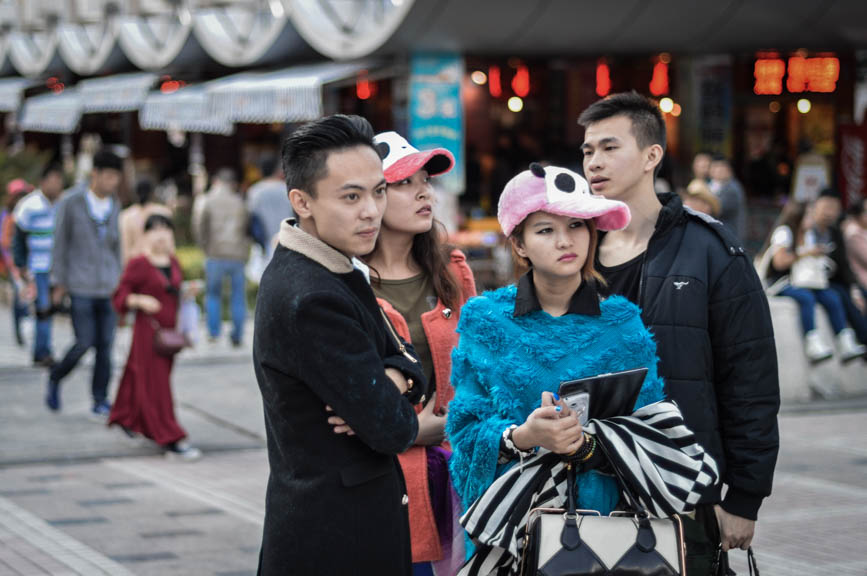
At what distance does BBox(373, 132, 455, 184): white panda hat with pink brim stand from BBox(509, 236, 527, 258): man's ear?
1.55ft

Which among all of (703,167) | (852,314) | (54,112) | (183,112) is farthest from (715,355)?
(54,112)

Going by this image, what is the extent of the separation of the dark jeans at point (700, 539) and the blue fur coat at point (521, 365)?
1.24ft

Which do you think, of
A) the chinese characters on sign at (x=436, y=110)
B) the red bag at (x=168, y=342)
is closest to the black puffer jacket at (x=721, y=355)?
the red bag at (x=168, y=342)

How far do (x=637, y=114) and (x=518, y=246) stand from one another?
671mm

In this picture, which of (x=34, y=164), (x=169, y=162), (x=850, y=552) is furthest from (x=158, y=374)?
(x=169, y=162)

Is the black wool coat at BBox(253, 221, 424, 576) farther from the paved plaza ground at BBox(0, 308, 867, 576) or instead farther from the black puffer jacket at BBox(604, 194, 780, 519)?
the paved plaza ground at BBox(0, 308, 867, 576)

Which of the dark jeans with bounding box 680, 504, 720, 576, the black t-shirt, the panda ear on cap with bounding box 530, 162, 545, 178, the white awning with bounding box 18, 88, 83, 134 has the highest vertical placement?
the white awning with bounding box 18, 88, 83, 134

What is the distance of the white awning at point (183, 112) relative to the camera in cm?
1873

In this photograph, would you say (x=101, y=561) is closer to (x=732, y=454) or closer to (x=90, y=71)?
(x=732, y=454)

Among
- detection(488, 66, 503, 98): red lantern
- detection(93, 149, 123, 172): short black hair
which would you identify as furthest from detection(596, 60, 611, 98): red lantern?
detection(93, 149, 123, 172): short black hair

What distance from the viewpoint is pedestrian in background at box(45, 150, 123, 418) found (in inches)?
383

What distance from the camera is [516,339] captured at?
11.0ft

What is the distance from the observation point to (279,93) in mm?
16750

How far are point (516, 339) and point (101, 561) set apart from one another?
3491mm
